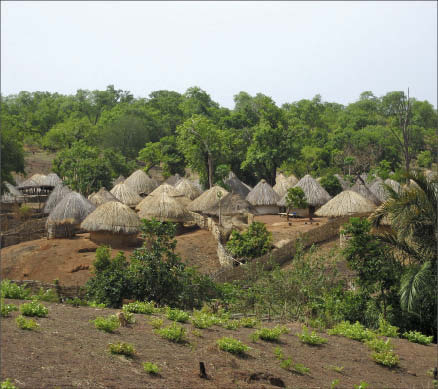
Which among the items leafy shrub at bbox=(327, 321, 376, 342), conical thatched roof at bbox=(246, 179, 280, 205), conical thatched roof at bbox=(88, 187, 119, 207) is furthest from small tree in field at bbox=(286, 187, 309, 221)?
leafy shrub at bbox=(327, 321, 376, 342)

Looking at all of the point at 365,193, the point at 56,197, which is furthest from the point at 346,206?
the point at 56,197

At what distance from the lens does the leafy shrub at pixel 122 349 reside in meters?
6.46

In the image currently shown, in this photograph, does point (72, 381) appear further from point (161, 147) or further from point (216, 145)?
point (161, 147)

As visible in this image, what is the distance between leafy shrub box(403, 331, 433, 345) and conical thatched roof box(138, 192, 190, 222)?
1625 cm

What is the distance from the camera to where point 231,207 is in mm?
26125

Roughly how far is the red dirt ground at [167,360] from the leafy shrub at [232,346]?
11 cm

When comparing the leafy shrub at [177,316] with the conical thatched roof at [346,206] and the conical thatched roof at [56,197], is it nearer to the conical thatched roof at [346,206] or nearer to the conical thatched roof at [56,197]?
the conical thatched roof at [346,206]

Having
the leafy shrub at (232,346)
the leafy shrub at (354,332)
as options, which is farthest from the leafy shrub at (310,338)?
the leafy shrub at (232,346)

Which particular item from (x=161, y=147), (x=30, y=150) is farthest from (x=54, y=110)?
(x=161, y=147)

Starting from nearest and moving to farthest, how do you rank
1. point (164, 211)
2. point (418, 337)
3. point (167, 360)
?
point (167, 360), point (418, 337), point (164, 211)

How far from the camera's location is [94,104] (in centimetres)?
7488

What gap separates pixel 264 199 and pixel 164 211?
889 cm

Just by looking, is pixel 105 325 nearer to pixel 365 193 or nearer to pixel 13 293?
pixel 13 293

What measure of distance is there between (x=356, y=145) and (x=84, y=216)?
3265 centimetres
